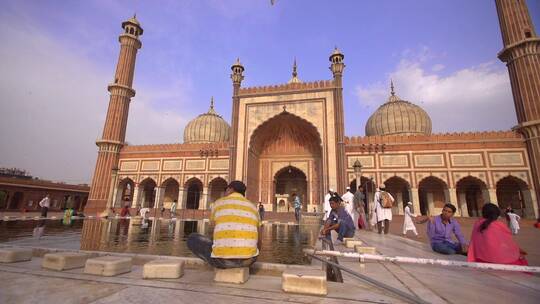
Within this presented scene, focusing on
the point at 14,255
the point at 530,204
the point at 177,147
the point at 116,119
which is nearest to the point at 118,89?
the point at 116,119

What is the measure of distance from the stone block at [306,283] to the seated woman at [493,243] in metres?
2.39

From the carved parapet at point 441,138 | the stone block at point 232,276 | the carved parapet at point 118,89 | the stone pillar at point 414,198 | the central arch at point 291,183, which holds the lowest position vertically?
the stone block at point 232,276

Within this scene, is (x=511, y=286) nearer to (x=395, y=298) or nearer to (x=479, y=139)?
(x=395, y=298)

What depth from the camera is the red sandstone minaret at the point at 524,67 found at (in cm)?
1709

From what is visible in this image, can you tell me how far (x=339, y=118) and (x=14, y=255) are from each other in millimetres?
18725

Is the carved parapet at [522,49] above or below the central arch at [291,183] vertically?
above

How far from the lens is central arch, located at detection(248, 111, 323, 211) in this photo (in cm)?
2119

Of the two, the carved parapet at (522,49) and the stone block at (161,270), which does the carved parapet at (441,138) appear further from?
the stone block at (161,270)

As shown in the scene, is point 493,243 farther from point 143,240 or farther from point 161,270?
point 143,240

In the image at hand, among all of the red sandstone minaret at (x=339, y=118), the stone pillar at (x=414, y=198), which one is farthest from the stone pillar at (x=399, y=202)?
the red sandstone minaret at (x=339, y=118)

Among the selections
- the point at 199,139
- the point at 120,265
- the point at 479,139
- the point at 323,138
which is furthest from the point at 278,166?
the point at 120,265

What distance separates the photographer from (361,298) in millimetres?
1933

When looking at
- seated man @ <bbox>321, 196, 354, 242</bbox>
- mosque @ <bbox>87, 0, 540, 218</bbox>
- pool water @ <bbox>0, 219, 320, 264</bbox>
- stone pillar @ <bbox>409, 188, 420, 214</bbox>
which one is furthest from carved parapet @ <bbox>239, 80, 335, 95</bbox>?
seated man @ <bbox>321, 196, 354, 242</bbox>

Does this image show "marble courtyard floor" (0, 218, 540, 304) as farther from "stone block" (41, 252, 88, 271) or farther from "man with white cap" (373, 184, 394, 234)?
"man with white cap" (373, 184, 394, 234)
